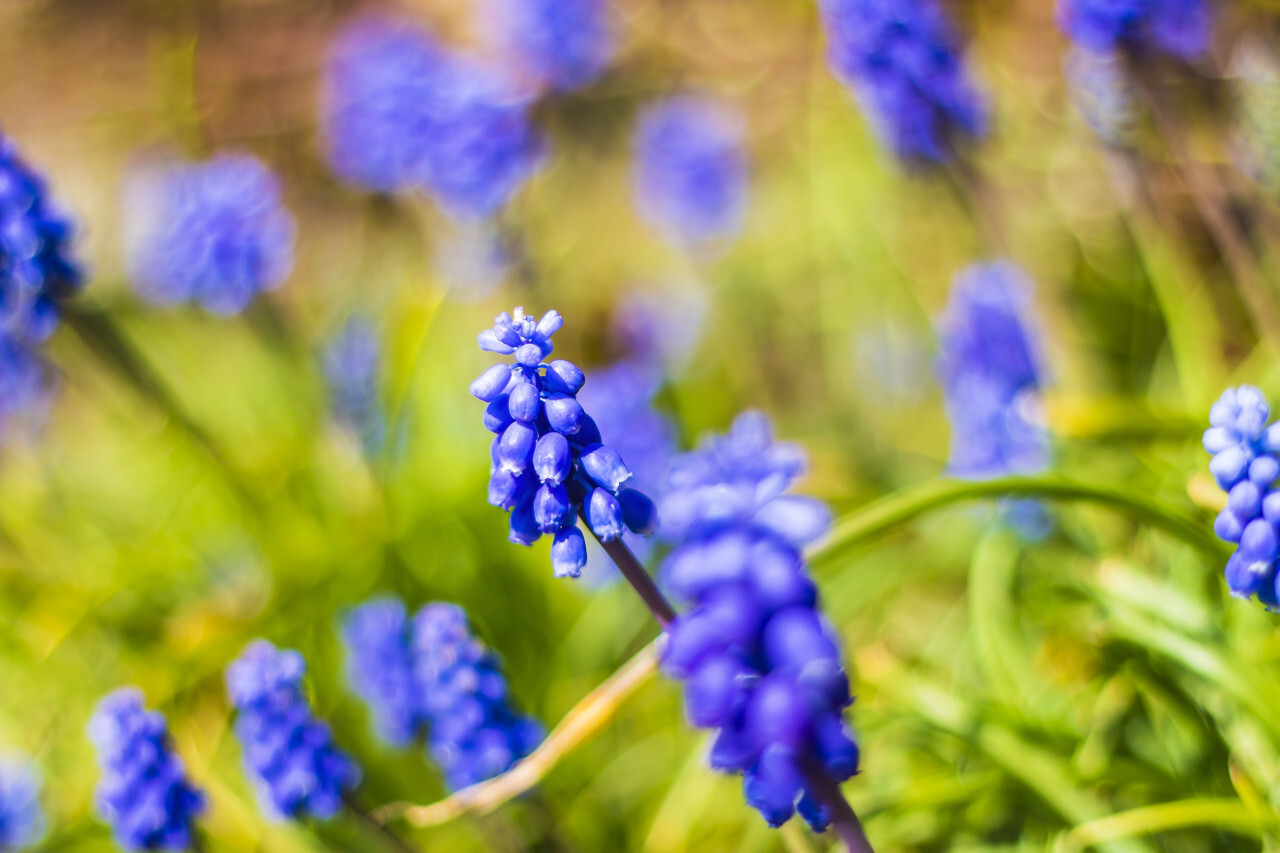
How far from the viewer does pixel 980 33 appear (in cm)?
744

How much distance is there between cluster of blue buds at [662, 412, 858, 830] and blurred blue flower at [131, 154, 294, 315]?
4052mm

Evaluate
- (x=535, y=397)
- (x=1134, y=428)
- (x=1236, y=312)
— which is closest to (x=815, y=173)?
(x=1236, y=312)

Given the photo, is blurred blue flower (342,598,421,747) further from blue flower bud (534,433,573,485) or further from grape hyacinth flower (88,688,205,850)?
blue flower bud (534,433,573,485)

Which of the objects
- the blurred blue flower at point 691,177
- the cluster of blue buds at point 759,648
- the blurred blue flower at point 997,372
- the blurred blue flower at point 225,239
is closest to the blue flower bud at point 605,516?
the cluster of blue buds at point 759,648

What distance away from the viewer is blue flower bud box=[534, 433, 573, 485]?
1.82 meters

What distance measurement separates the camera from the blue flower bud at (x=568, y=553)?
1872mm

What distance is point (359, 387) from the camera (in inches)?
214

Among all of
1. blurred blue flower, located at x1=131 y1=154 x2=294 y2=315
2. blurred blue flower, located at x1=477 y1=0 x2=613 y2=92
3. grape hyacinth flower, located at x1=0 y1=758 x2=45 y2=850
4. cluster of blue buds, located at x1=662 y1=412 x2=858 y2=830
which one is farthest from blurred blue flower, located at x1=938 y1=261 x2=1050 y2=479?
grape hyacinth flower, located at x1=0 y1=758 x2=45 y2=850

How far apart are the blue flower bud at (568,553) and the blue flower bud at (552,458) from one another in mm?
133

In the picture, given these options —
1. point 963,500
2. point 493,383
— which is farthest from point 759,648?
point 963,500

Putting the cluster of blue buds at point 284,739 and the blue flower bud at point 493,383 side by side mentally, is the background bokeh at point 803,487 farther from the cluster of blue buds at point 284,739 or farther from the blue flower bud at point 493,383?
the blue flower bud at point 493,383

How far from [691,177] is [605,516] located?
502 cm

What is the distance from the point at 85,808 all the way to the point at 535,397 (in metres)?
3.77

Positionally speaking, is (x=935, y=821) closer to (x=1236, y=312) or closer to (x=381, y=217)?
(x=1236, y=312)
